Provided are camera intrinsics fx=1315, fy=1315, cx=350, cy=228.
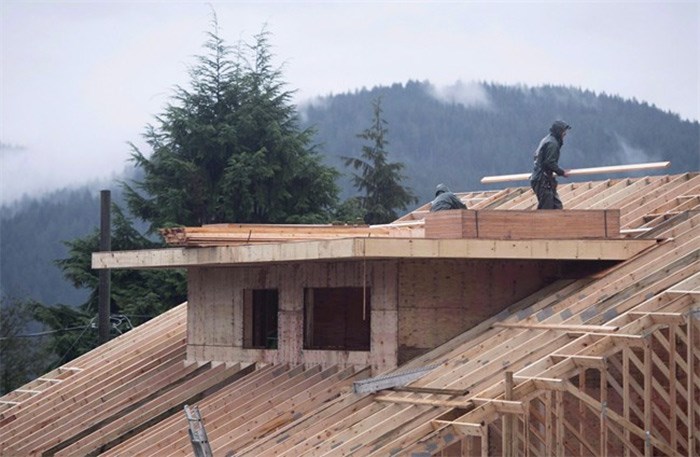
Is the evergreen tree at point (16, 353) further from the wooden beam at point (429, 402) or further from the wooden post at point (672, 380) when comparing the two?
the wooden post at point (672, 380)

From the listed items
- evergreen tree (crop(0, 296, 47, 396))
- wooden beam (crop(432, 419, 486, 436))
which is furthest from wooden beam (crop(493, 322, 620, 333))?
evergreen tree (crop(0, 296, 47, 396))

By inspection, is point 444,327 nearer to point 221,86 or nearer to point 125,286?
point 125,286

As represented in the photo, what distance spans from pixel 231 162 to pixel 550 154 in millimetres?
22373

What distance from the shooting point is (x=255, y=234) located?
66.2 feet

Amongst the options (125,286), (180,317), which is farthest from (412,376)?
(125,286)

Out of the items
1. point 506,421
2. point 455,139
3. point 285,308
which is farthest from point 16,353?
point 455,139

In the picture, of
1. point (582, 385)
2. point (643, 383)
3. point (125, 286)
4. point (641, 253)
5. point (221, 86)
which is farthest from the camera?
point (221, 86)

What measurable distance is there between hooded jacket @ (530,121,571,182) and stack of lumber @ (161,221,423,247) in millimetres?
2121

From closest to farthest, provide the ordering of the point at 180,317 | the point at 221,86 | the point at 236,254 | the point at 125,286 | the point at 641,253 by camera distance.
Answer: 1. the point at 641,253
2. the point at 236,254
3. the point at 180,317
4. the point at 125,286
5. the point at 221,86

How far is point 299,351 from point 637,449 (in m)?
6.26

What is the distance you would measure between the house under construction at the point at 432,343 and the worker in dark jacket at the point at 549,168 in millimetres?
1057

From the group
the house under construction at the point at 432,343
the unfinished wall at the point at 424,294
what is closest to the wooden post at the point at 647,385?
the house under construction at the point at 432,343

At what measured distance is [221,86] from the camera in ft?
142

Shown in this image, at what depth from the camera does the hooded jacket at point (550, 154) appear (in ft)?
65.0
